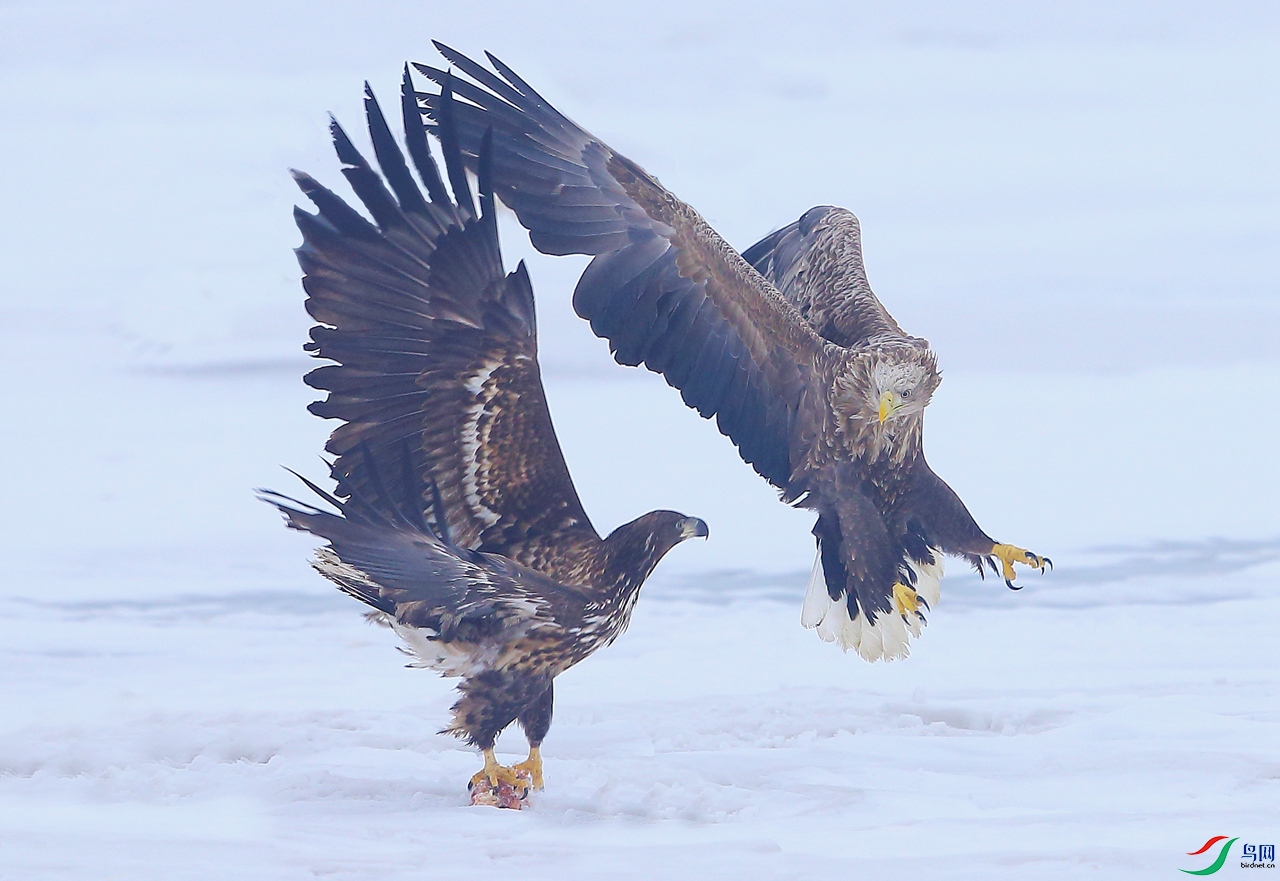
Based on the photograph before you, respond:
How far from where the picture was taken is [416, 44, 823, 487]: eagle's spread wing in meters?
5.88

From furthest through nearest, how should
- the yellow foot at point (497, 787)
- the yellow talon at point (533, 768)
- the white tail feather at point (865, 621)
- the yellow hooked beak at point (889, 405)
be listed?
the white tail feather at point (865, 621), the yellow hooked beak at point (889, 405), the yellow talon at point (533, 768), the yellow foot at point (497, 787)

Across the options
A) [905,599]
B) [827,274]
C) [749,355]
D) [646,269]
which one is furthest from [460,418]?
[827,274]

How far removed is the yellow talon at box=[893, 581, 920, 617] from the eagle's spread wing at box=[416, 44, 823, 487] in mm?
689

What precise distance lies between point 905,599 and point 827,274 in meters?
1.56

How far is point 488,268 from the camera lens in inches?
204

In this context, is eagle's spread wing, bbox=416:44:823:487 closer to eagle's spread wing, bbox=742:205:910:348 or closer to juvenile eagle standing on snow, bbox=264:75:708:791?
eagle's spread wing, bbox=742:205:910:348

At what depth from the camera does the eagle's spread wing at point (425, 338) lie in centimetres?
→ 507

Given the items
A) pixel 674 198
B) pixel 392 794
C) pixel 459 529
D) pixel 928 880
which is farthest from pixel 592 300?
pixel 928 880

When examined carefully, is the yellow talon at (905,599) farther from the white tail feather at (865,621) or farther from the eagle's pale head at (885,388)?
the eagle's pale head at (885,388)

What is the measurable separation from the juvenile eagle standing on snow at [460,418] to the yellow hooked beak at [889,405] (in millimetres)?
1078

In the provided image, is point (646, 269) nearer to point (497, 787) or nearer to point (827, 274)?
point (827, 274)

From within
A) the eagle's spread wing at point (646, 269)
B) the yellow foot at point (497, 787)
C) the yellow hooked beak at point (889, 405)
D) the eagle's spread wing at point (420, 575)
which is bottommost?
the yellow foot at point (497, 787)

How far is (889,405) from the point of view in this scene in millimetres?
6012

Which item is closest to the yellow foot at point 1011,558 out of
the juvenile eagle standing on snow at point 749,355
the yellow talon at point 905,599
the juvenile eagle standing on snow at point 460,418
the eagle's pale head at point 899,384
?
the juvenile eagle standing on snow at point 749,355
